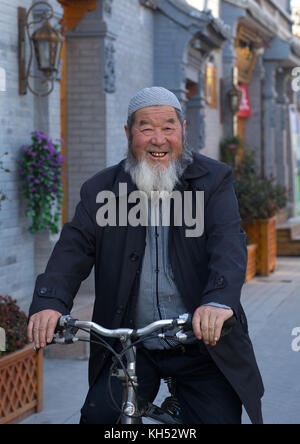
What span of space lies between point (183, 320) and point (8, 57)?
516 centimetres

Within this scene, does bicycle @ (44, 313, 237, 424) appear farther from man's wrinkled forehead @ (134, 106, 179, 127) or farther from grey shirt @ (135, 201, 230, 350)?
man's wrinkled forehead @ (134, 106, 179, 127)

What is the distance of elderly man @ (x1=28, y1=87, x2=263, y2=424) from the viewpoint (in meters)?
3.12

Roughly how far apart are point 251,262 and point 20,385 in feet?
25.0

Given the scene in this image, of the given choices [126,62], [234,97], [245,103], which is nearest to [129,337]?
[126,62]

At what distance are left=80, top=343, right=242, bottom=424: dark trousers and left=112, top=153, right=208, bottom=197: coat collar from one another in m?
0.64

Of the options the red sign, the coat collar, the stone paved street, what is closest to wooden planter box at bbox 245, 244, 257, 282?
the stone paved street

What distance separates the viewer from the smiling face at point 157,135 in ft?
10.7

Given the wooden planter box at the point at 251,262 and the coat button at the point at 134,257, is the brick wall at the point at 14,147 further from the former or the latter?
the wooden planter box at the point at 251,262

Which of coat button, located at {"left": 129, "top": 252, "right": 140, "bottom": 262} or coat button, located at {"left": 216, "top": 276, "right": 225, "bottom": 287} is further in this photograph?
coat button, located at {"left": 129, "top": 252, "right": 140, "bottom": 262}

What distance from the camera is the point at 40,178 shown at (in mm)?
7527

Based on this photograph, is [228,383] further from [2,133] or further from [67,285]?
[2,133]

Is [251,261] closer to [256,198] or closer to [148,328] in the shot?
[256,198]
